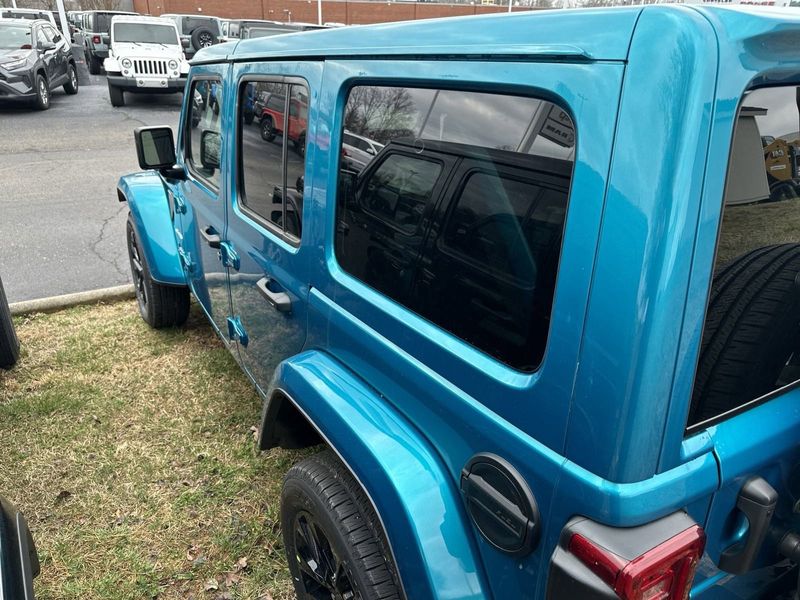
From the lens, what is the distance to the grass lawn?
235cm

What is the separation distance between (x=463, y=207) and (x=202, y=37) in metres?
21.9

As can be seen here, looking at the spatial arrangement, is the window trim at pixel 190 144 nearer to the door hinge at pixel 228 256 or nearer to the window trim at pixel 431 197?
the door hinge at pixel 228 256

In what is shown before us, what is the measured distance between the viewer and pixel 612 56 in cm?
97

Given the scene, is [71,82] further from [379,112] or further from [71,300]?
[379,112]

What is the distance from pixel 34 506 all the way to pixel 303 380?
173 centimetres

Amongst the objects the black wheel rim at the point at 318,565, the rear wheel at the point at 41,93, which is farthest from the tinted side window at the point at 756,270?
the rear wheel at the point at 41,93

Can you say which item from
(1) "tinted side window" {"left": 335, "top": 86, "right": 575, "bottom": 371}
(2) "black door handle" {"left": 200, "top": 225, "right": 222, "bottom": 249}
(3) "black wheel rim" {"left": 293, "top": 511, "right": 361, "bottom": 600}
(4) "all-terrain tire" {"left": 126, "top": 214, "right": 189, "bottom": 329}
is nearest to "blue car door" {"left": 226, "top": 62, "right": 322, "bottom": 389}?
(2) "black door handle" {"left": 200, "top": 225, "right": 222, "bottom": 249}

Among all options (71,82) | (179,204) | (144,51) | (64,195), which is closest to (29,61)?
(144,51)

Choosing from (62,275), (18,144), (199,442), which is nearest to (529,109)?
(199,442)

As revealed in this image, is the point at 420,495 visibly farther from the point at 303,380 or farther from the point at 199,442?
the point at 199,442

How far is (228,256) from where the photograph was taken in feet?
8.71

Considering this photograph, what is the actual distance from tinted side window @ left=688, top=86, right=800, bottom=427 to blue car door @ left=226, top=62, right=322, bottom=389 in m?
1.21

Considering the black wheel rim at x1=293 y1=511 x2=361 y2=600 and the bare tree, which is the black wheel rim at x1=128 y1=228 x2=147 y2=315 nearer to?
the black wheel rim at x1=293 y1=511 x2=361 y2=600

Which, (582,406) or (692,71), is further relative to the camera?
(582,406)
